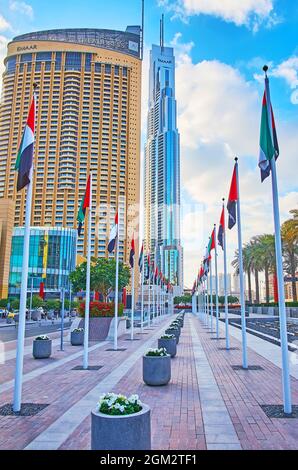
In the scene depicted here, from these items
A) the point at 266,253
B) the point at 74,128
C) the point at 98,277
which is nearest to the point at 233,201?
the point at 266,253

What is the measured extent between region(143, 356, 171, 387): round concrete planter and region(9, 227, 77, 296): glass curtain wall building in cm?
8606

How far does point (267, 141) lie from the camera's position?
8.70 m

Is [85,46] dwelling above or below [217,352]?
above

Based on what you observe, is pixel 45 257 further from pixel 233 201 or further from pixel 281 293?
pixel 281 293

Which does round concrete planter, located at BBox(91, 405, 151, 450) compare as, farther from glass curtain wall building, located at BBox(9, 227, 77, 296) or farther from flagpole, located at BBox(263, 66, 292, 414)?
glass curtain wall building, located at BBox(9, 227, 77, 296)

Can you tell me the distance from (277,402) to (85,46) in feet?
520

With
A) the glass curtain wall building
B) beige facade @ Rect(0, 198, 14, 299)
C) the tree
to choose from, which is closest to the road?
the tree

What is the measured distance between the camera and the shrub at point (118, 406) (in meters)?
5.01

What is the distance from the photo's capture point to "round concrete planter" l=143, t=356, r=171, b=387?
10258mm

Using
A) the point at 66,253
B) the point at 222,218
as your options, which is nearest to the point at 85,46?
the point at 66,253

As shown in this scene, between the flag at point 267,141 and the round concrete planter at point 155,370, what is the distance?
17.9ft

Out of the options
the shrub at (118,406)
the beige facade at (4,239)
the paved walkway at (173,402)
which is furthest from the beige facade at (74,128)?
the shrub at (118,406)
